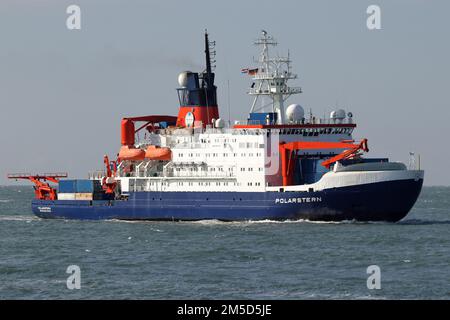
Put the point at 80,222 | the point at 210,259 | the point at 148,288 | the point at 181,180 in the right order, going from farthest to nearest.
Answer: the point at 80,222
the point at 181,180
the point at 210,259
the point at 148,288

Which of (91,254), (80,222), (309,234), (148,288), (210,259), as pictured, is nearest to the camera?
(148,288)

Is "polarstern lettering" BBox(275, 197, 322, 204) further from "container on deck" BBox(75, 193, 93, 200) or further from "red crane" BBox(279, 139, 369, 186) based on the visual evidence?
"container on deck" BBox(75, 193, 93, 200)

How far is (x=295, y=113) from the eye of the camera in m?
68.9

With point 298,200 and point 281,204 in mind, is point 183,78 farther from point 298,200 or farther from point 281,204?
point 298,200

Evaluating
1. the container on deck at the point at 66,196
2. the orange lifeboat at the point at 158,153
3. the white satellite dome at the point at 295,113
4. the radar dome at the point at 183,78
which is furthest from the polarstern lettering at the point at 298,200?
the container on deck at the point at 66,196

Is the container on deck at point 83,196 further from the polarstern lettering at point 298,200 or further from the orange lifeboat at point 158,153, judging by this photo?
the polarstern lettering at point 298,200

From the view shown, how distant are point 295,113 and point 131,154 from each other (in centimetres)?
1233

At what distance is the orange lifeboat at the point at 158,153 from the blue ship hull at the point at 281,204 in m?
2.55

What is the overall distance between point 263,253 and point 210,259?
114 inches

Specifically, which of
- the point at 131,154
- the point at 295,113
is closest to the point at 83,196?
the point at 131,154

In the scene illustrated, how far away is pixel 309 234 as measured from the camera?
58469 millimetres

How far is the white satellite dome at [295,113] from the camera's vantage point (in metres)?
68.9

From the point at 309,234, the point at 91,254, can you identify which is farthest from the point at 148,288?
the point at 309,234

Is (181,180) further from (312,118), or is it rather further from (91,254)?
(91,254)
